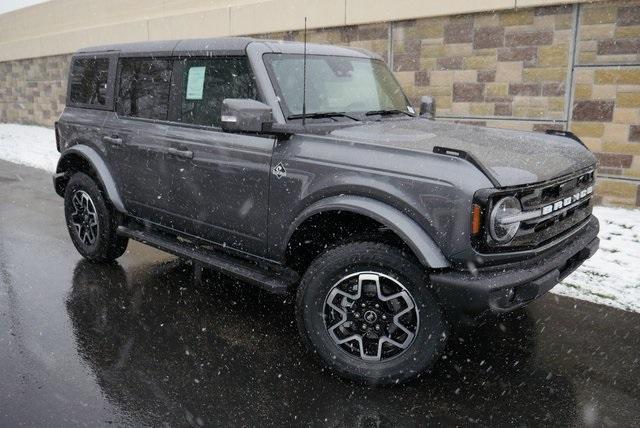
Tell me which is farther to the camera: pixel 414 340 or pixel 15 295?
pixel 15 295

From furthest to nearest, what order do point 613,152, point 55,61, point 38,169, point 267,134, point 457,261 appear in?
point 55,61 → point 38,169 → point 613,152 → point 267,134 → point 457,261

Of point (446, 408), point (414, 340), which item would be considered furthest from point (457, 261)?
point (446, 408)

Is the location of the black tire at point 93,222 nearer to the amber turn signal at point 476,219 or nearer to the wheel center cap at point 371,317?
the wheel center cap at point 371,317

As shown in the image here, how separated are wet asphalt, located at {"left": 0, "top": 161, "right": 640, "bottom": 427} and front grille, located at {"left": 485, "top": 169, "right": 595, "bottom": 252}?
33.7 inches

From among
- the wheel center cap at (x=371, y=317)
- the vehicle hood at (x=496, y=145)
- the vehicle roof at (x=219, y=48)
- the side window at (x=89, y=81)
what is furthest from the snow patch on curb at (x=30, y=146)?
the wheel center cap at (x=371, y=317)

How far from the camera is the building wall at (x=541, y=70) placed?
22.0ft

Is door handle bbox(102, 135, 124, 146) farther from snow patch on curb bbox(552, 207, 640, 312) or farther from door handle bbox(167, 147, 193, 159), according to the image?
snow patch on curb bbox(552, 207, 640, 312)

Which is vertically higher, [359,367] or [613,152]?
[613,152]

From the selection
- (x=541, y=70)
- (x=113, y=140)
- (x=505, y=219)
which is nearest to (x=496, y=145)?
(x=505, y=219)

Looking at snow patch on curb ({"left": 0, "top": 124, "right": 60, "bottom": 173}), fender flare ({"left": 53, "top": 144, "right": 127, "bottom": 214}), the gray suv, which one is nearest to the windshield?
the gray suv

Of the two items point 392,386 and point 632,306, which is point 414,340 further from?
point 632,306

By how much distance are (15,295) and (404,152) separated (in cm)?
347

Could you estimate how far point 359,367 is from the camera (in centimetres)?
314

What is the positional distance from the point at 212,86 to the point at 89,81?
1933 mm
